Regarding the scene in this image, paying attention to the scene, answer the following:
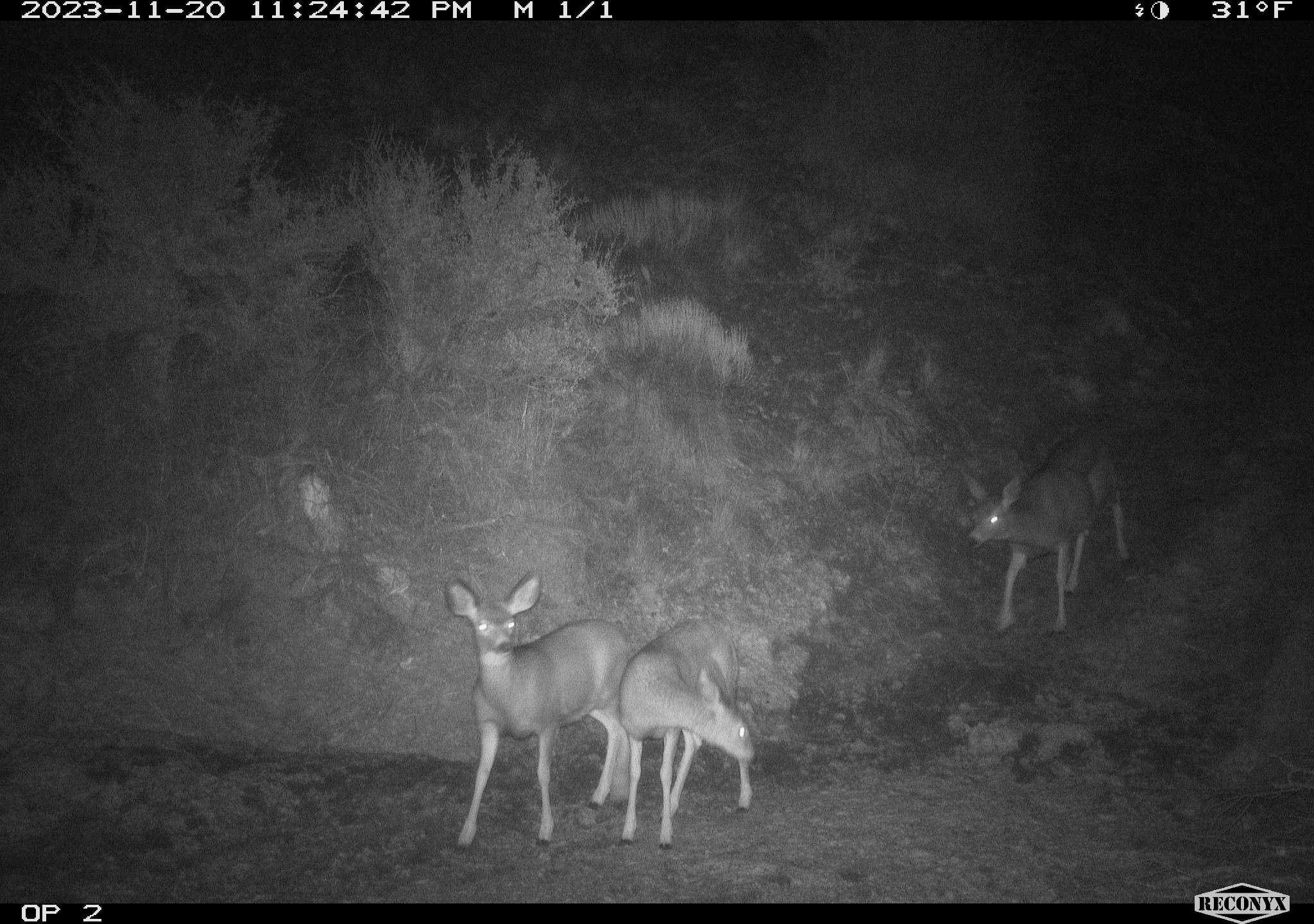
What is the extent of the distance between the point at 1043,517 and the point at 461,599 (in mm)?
6698

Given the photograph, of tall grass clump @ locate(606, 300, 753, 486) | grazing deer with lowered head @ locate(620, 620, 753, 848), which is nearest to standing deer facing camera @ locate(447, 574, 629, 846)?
grazing deer with lowered head @ locate(620, 620, 753, 848)

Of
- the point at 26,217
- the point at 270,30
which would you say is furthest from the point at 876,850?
the point at 270,30

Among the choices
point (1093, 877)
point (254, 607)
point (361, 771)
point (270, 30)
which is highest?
point (270, 30)

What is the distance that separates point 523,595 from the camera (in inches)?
317

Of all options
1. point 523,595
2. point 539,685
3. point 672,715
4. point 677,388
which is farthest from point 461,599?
point 677,388

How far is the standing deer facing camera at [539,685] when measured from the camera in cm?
768

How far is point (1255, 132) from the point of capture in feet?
74.3

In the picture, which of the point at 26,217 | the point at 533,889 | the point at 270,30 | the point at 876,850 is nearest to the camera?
the point at 533,889

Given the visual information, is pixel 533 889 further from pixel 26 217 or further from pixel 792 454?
pixel 26 217

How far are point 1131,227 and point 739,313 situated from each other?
845cm
